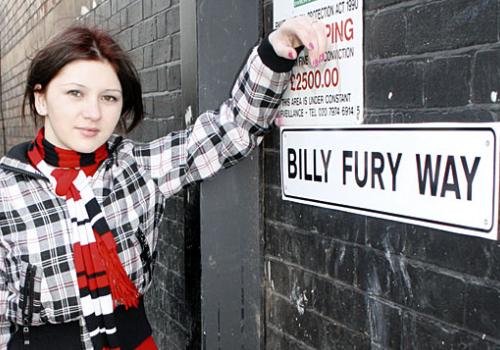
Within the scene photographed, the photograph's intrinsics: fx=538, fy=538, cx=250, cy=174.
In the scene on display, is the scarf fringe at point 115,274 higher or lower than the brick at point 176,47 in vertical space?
lower

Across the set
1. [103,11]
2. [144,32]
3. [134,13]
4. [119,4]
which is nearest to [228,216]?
[144,32]

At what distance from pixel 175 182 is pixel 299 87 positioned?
59cm

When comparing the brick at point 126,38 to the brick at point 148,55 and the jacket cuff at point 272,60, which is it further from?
the jacket cuff at point 272,60

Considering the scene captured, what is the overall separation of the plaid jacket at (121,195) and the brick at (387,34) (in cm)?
34

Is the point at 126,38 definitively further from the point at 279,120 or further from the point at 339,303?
the point at 339,303

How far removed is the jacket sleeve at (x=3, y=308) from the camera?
1.76 metres

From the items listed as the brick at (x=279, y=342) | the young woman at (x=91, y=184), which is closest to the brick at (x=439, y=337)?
the brick at (x=279, y=342)

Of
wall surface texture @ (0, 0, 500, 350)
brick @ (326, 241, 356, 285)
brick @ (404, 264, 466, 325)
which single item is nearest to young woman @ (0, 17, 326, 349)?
wall surface texture @ (0, 0, 500, 350)

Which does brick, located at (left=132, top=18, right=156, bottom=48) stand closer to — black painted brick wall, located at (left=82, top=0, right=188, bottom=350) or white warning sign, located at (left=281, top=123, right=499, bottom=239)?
black painted brick wall, located at (left=82, top=0, right=188, bottom=350)

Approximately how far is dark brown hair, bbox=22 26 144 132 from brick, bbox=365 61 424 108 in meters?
0.89

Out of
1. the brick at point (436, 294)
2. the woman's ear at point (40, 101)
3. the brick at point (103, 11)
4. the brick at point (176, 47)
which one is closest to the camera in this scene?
the brick at point (436, 294)

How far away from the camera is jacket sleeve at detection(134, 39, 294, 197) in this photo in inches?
73.4

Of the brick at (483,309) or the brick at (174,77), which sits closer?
the brick at (483,309)

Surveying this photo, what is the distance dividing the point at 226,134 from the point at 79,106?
524 millimetres
